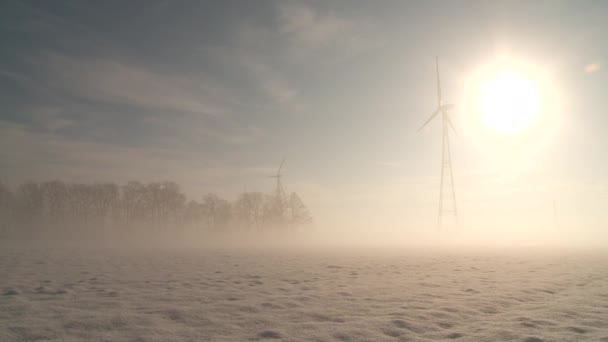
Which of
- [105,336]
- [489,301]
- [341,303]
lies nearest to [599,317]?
[489,301]

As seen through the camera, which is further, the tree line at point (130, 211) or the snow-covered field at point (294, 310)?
the tree line at point (130, 211)

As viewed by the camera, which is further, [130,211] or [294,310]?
[130,211]

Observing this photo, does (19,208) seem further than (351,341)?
Yes

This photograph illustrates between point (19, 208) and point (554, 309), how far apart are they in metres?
98.2

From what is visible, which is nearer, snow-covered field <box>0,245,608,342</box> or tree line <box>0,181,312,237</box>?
snow-covered field <box>0,245,608,342</box>

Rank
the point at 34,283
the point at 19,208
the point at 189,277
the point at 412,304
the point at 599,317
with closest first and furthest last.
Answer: the point at 599,317 < the point at 412,304 < the point at 34,283 < the point at 189,277 < the point at 19,208

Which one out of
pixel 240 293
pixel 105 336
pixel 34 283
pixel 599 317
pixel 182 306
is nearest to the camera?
pixel 105 336

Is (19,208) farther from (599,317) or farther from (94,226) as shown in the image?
(599,317)

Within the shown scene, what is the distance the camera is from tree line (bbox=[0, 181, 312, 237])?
75125 millimetres

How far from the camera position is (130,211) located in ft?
285

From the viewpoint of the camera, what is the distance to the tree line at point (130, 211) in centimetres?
7512

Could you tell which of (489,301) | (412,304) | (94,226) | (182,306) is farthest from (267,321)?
(94,226)

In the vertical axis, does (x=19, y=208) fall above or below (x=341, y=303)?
above

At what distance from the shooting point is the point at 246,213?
102 meters
